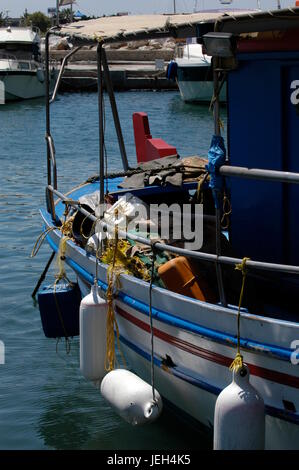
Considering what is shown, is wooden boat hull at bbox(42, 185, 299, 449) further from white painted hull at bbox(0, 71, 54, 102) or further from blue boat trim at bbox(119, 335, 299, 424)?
→ white painted hull at bbox(0, 71, 54, 102)

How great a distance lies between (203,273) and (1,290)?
208 inches

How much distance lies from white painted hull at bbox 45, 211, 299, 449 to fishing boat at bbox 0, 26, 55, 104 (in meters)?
36.0

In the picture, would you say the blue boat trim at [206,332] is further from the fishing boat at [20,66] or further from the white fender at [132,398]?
the fishing boat at [20,66]

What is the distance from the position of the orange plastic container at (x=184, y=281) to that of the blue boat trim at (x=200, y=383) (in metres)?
0.52

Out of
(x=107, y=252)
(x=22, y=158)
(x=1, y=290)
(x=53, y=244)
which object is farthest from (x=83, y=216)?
(x=22, y=158)

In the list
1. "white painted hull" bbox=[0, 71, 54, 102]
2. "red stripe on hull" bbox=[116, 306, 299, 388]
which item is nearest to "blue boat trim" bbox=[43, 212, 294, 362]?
"red stripe on hull" bbox=[116, 306, 299, 388]

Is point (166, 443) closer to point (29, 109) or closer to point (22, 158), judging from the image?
point (22, 158)

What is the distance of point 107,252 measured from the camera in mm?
6621

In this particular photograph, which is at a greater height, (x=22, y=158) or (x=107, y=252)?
(x=107, y=252)

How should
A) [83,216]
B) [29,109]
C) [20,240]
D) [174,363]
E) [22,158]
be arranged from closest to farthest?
1. [174,363]
2. [83,216]
3. [20,240]
4. [22,158]
5. [29,109]

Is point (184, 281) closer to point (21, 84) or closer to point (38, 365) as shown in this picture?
point (38, 365)

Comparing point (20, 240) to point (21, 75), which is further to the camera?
point (21, 75)

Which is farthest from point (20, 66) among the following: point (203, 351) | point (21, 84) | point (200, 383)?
point (203, 351)

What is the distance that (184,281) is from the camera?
601cm
